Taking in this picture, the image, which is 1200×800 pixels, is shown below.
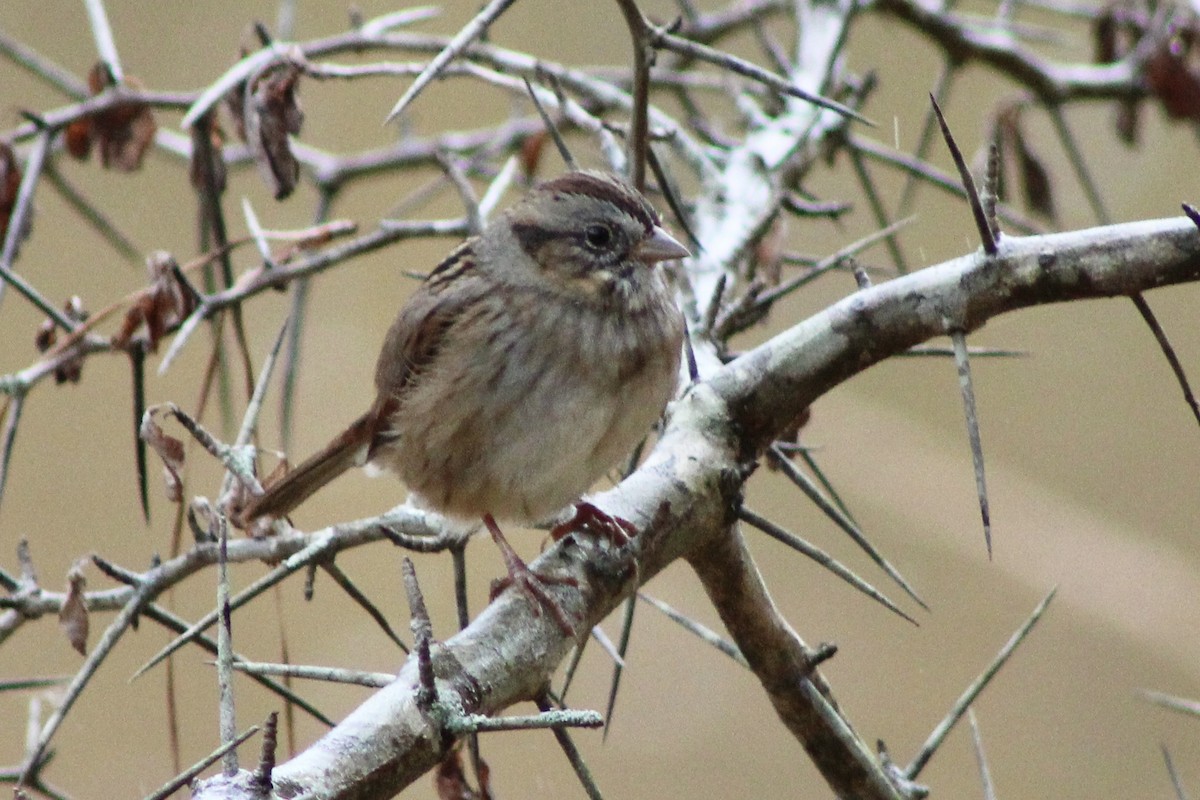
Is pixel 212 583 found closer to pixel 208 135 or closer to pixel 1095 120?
pixel 208 135

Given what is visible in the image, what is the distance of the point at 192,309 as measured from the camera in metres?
2.72

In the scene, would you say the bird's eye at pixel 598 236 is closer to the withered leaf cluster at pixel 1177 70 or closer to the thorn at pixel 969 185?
the thorn at pixel 969 185

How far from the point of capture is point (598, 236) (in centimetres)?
326

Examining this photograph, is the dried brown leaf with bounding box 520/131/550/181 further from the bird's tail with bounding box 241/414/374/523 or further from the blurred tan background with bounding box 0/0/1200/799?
the blurred tan background with bounding box 0/0/1200/799

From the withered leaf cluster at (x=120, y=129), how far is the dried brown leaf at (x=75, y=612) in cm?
137

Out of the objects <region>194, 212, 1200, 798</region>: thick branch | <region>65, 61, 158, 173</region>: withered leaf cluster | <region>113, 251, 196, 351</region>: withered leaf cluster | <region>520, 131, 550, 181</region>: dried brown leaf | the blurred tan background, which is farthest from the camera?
the blurred tan background

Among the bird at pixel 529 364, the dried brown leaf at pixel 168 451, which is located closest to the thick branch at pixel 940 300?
the bird at pixel 529 364

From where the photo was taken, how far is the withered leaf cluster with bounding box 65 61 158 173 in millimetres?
3230

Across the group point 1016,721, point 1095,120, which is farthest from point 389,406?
point 1095,120

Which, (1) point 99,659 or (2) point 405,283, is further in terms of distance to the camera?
(2) point 405,283

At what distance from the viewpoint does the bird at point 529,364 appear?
293cm

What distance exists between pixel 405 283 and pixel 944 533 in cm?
283

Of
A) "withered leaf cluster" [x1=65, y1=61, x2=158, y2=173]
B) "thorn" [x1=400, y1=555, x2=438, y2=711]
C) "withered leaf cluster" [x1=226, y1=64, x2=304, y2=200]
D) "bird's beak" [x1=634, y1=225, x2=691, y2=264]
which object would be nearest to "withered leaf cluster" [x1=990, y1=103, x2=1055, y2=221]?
"bird's beak" [x1=634, y1=225, x2=691, y2=264]

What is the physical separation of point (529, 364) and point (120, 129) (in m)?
1.12
